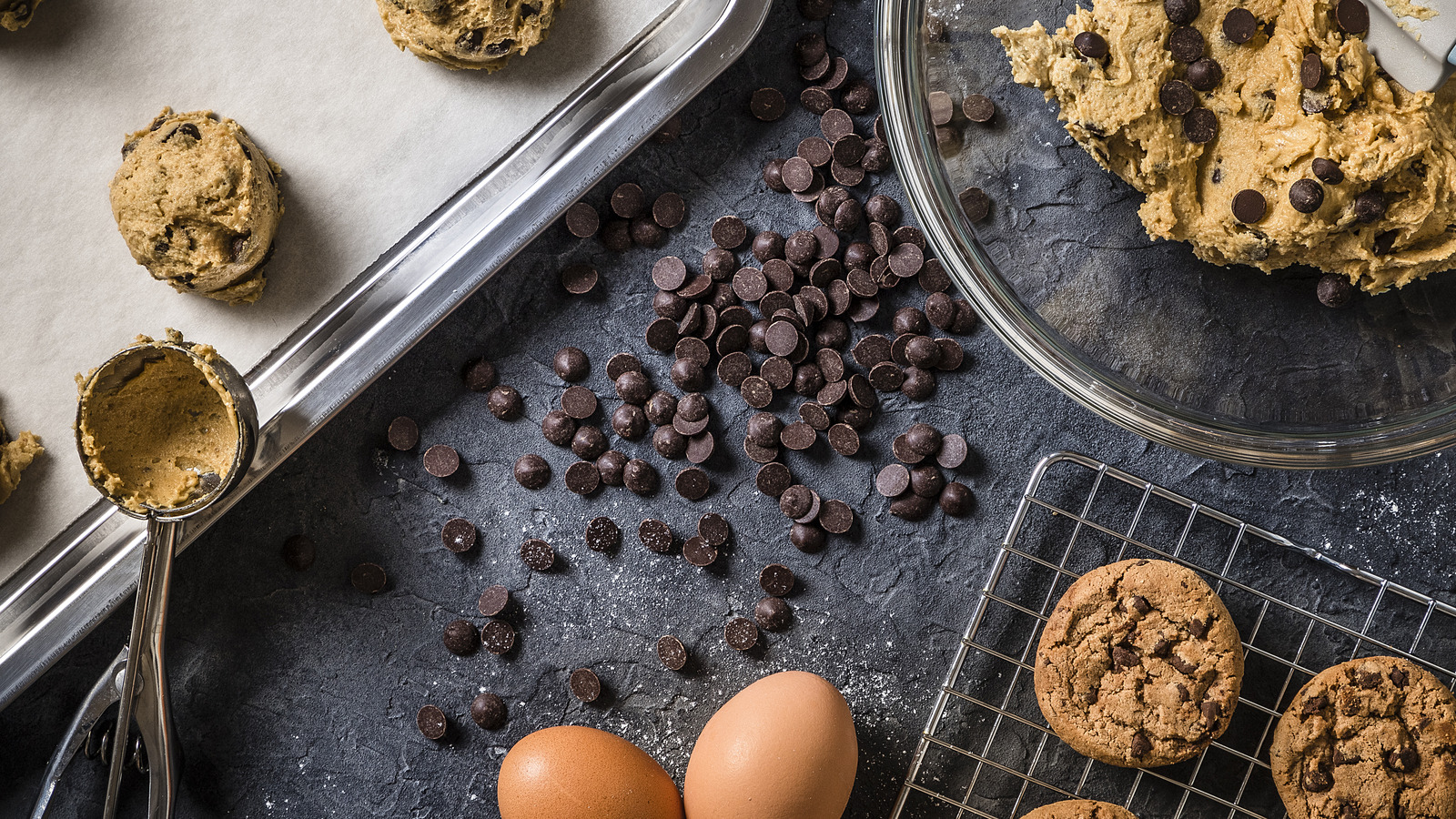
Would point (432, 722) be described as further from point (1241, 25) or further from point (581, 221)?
point (1241, 25)

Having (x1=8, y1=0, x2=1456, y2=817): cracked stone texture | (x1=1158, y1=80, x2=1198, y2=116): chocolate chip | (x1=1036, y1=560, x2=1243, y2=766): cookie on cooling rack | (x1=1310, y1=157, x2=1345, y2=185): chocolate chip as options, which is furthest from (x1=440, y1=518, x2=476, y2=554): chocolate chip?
(x1=1310, y1=157, x2=1345, y2=185): chocolate chip

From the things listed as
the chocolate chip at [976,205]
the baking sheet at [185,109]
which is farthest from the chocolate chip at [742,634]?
the baking sheet at [185,109]

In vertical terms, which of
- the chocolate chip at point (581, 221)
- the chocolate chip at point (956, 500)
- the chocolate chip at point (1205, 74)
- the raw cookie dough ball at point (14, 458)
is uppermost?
the chocolate chip at point (1205, 74)

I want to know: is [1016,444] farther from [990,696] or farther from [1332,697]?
[1332,697]

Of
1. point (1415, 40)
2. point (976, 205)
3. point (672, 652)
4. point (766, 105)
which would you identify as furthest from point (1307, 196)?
point (672, 652)

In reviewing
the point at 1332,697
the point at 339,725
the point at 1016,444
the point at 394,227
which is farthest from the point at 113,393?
the point at 1332,697

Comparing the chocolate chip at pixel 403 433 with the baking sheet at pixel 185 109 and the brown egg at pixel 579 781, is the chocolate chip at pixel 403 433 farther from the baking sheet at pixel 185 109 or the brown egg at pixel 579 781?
the brown egg at pixel 579 781
